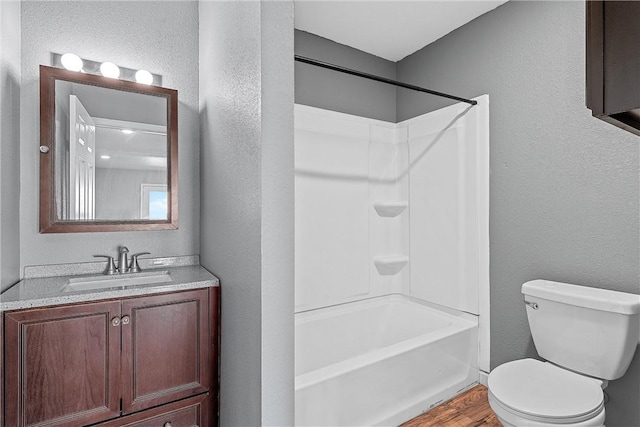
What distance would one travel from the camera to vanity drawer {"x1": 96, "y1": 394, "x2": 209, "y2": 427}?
1585 millimetres

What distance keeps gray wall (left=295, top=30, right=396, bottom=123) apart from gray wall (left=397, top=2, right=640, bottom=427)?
65 cm

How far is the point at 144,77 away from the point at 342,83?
57.9 inches

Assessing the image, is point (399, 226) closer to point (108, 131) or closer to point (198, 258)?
point (198, 258)

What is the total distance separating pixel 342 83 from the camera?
2.86 metres

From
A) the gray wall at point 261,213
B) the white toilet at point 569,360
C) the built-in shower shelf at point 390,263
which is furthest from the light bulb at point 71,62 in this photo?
the white toilet at point 569,360

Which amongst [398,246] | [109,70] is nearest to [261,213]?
[109,70]

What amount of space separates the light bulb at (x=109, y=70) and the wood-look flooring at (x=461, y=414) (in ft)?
8.44

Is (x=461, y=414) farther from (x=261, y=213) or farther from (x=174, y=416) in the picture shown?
(x=261, y=213)

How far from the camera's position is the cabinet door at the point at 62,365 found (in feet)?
4.48

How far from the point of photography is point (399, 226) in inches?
122

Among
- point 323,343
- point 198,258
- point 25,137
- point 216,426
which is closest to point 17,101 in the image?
point 25,137

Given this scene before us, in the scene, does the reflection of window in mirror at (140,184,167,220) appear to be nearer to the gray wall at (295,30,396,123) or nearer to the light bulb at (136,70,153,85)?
the light bulb at (136,70,153,85)

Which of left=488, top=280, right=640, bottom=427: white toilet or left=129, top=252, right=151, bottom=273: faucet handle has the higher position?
left=129, top=252, right=151, bottom=273: faucet handle

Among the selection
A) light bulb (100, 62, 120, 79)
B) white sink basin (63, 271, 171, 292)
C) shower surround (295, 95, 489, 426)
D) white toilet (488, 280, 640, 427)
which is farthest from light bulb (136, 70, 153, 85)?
white toilet (488, 280, 640, 427)
